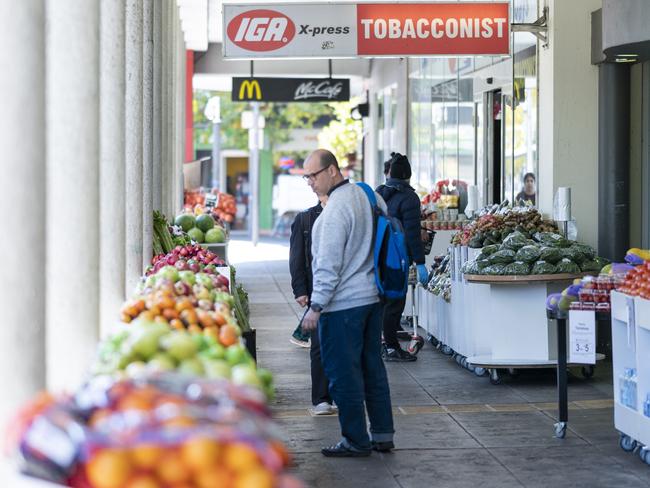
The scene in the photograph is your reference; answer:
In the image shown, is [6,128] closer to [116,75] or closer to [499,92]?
[116,75]

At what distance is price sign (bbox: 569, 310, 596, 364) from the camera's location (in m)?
7.89

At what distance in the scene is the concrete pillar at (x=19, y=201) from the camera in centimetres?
405

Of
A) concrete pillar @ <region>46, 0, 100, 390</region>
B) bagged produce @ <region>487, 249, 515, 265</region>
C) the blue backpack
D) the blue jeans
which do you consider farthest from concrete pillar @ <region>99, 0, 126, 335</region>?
bagged produce @ <region>487, 249, 515, 265</region>

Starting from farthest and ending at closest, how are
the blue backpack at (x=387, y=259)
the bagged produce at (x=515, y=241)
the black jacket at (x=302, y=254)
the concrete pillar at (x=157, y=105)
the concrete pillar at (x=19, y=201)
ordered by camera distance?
the concrete pillar at (x=157, y=105), the bagged produce at (x=515, y=241), the black jacket at (x=302, y=254), the blue backpack at (x=387, y=259), the concrete pillar at (x=19, y=201)

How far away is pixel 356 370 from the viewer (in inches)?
297

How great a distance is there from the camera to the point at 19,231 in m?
4.07

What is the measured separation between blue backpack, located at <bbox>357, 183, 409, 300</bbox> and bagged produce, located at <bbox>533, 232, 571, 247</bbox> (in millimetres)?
3618

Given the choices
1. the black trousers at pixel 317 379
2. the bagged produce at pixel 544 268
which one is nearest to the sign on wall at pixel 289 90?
the bagged produce at pixel 544 268

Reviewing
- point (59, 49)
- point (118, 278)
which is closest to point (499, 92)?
point (118, 278)

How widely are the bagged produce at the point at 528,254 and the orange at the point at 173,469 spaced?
7794 millimetres

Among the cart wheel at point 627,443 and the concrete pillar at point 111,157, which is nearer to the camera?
the concrete pillar at point 111,157

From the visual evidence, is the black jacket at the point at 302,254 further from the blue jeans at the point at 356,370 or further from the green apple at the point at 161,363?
the green apple at the point at 161,363

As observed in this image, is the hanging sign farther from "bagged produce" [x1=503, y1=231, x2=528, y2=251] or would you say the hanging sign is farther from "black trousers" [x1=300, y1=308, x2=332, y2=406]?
"black trousers" [x1=300, y1=308, x2=332, y2=406]

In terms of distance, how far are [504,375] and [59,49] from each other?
6870 millimetres
